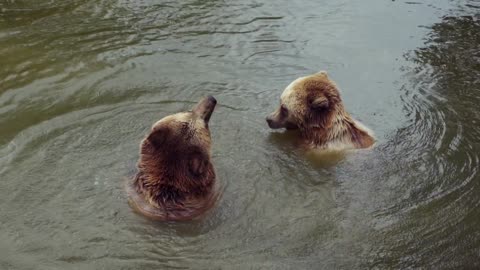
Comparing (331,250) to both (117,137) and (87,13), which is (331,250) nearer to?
(117,137)

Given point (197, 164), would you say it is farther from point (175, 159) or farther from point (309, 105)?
point (309, 105)

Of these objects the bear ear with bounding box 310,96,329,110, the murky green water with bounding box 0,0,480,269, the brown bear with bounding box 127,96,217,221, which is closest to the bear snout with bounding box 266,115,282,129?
the murky green water with bounding box 0,0,480,269

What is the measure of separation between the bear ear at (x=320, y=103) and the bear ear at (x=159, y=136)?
2560 mm

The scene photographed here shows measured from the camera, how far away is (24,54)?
10070 millimetres

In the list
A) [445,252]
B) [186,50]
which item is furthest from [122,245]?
[186,50]

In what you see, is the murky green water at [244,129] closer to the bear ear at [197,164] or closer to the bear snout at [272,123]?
the bear snout at [272,123]

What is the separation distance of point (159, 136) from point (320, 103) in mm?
2649

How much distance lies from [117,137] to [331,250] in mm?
3481

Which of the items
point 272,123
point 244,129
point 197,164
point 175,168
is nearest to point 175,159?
point 175,168

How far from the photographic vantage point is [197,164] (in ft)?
20.2

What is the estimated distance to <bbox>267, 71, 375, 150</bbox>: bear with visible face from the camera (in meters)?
7.91

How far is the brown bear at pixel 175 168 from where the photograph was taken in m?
6.12

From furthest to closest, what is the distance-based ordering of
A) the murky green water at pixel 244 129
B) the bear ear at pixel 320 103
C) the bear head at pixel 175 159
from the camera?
the bear ear at pixel 320 103
the bear head at pixel 175 159
the murky green water at pixel 244 129

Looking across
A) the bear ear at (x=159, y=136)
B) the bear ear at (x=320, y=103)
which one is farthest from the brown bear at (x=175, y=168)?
the bear ear at (x=320, y=103)
